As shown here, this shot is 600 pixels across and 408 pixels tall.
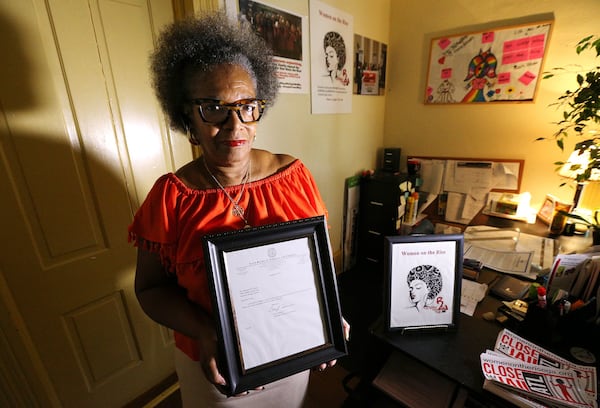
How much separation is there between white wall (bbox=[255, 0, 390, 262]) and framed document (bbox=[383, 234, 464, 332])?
106cm

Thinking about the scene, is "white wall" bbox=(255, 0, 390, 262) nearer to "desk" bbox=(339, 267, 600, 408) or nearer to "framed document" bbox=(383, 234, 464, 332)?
"framed document" bbox=(383, 234, 464, 332)

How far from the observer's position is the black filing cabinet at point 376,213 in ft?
7.47

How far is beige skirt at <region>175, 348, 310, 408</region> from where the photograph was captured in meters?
0.75

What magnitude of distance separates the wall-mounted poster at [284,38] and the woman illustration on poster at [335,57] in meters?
0.23

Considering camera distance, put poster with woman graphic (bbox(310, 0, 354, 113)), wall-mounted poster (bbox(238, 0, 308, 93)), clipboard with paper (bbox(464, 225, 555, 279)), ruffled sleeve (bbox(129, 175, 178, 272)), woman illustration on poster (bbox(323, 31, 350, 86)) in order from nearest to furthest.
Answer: ruffled sleeve (bbox(129, 175, 178, 272)) < clipboard with paper (bbox(464, 225, 555, 279)) < wall-mounted poster (bbox(238, 0, 308, 93)) < poster with woman graphic (bbox(310, 0, 354, 113)) < woman illustration on poster (bbox(323, 31, 350, 86))

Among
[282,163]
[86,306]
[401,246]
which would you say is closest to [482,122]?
[401,246]

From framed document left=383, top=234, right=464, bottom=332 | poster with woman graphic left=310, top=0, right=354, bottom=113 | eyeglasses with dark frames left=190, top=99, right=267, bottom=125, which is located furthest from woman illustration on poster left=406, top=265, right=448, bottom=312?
poster with woman graphic left=310, top=0, right=354, bottom=113

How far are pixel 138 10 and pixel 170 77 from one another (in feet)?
2.32

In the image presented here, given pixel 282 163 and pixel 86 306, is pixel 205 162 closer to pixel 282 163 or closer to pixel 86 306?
pixel 282 163

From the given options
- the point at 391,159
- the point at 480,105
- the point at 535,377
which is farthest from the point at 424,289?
the point at 480,105

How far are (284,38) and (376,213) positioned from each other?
155 cm

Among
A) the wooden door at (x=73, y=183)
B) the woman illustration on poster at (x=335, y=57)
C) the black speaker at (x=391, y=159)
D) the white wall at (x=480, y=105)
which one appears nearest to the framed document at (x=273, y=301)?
the wooden door at (x=73, y=183)

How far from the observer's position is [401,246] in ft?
2.92

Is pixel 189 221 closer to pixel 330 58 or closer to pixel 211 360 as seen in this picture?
pixel 211 360
